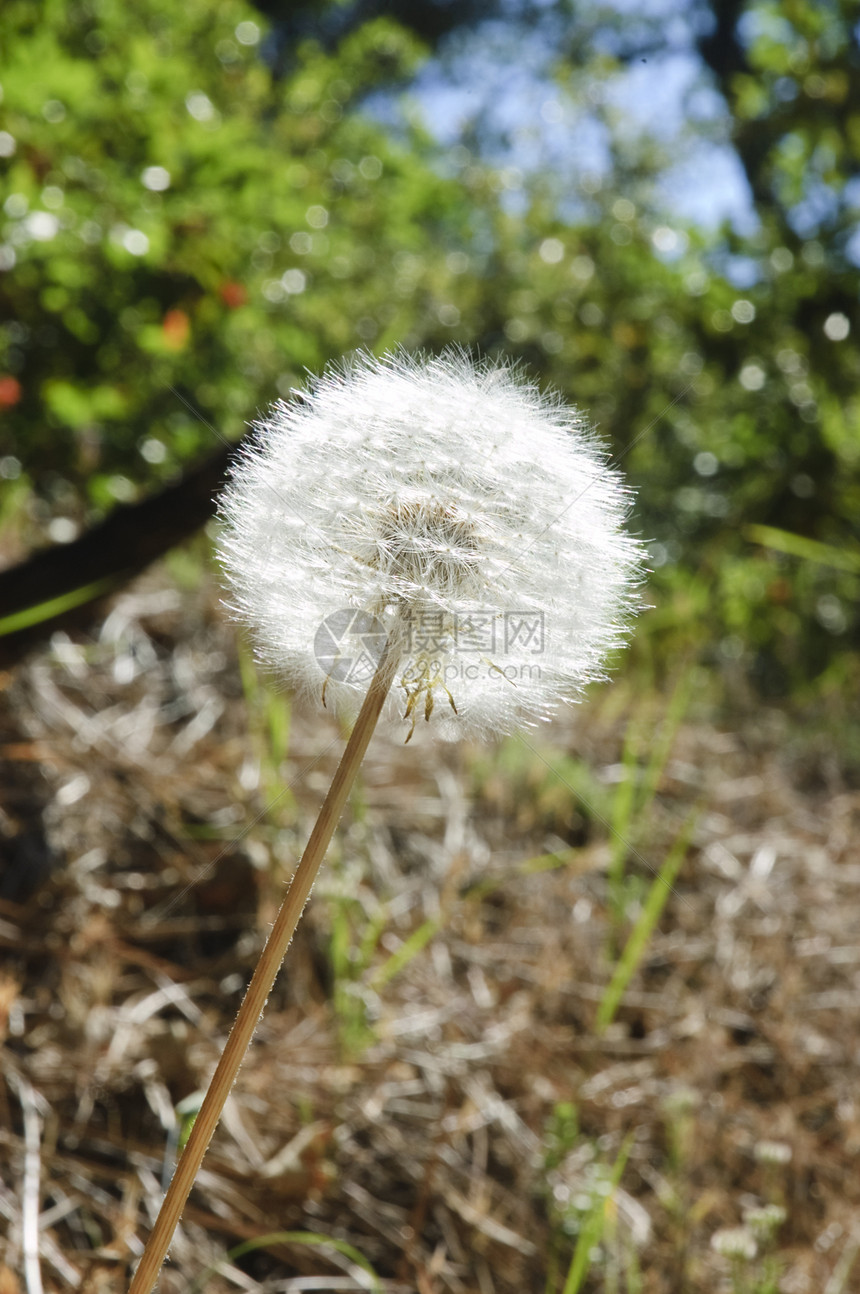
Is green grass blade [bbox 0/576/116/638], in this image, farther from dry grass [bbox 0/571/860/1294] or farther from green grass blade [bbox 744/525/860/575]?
green grass blade [bbox 744/525/860/575]

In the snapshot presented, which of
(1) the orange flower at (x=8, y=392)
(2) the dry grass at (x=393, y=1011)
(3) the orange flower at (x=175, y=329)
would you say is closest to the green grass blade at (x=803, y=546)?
(2) the dry grass at (x=393, y=1011)

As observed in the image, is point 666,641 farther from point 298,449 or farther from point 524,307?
point 298,449

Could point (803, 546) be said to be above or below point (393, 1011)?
above
